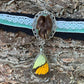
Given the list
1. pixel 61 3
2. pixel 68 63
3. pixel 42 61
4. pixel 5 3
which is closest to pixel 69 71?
pixel 68 63

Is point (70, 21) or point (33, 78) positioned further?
point (33, 78)

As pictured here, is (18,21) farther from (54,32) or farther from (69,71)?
(69,71)

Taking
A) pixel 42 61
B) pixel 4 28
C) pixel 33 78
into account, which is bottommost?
pixel 33 78
